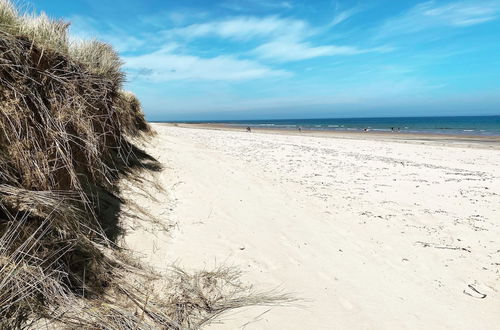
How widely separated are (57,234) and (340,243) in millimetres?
3910

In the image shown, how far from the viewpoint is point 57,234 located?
288cm

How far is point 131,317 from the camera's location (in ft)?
8.44

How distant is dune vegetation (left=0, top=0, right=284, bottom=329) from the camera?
239 cm

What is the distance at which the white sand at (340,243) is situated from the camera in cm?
341

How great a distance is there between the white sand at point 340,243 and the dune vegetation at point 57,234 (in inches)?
15.1

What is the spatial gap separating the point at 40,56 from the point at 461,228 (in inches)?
278

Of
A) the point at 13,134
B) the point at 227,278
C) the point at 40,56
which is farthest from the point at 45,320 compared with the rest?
the point at 40,56

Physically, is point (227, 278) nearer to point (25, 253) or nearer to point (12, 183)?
point (25, 253)

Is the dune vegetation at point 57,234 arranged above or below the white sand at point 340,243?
above

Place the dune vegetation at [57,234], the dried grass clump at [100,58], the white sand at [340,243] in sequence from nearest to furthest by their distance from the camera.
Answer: the dune vegetation at [57,234] < the white sand at [340,243] < the dried grass clump at [100,58]

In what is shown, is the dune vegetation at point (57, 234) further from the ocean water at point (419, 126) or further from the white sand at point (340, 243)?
the ocean water at point (419, 126)

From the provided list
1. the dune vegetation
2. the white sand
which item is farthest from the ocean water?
the dune vegetation

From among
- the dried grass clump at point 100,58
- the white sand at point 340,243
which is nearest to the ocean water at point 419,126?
the white sand at point 340,243

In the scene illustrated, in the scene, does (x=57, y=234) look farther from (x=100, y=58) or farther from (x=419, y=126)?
(x=419, y=126)
